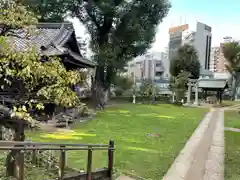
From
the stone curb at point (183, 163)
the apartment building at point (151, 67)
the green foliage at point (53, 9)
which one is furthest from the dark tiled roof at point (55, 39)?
the apartment building at point (151, 67)

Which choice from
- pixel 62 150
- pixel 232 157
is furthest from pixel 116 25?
pixel 62 150

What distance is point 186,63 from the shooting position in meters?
41.4

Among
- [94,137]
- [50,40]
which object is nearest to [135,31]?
[50,40]

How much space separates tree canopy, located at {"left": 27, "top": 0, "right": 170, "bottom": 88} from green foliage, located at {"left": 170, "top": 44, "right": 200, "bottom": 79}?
14.1 meters

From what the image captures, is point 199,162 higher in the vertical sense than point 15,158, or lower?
lower

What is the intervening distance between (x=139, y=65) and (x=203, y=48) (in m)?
13.8

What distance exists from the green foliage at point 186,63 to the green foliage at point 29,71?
A: 37140 mm

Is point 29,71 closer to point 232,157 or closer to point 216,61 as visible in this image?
point 232,157

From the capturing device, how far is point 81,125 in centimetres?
1498

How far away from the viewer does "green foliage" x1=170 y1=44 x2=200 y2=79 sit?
41.5 meters

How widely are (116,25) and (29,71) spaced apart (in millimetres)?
22920

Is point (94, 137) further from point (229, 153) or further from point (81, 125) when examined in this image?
point (229, 153)

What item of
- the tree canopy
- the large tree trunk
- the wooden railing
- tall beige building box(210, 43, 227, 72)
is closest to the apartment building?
tall beige building box(210, 43, 227, 72)

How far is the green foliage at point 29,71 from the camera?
4.51 meters
